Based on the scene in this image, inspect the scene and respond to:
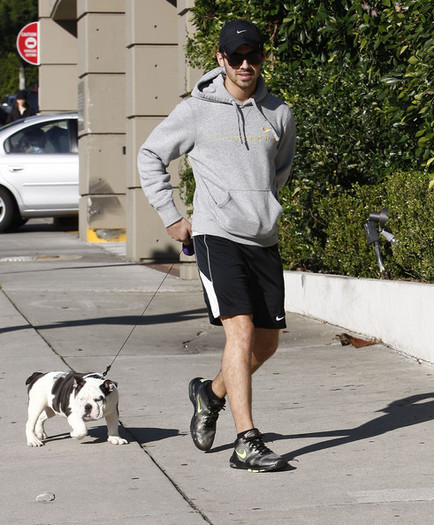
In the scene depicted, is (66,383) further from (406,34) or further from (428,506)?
(406,34)

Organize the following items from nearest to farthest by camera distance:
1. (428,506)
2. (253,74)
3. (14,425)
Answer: (428,506), (253,74), (14,425)

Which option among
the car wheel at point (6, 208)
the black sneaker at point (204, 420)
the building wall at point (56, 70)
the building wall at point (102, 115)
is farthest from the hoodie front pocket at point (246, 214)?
the building wall at point (56, 70)

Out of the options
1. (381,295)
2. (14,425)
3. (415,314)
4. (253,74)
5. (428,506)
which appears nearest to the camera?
(428,506)

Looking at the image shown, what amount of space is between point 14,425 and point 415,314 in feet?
9.56

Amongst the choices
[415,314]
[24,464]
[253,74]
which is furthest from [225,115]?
[415,314]

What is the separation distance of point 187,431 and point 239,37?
6.60ft

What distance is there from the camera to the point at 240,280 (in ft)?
16.9

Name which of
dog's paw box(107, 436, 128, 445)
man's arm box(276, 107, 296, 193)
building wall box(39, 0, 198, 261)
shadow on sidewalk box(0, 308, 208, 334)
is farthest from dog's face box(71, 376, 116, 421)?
building wall box(39, 0, 198, 261)

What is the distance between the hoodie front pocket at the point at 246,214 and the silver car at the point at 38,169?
11793mm

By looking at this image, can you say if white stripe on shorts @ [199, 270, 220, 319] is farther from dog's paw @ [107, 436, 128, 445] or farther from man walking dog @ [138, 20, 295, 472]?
dog's paw @ [107, 436, 128, 445]

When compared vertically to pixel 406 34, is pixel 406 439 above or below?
below

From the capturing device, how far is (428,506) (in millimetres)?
4438

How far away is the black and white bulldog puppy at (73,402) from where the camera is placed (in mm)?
5367

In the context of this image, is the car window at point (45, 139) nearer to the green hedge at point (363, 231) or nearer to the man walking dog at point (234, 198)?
the green hedge at point (363, 231)
